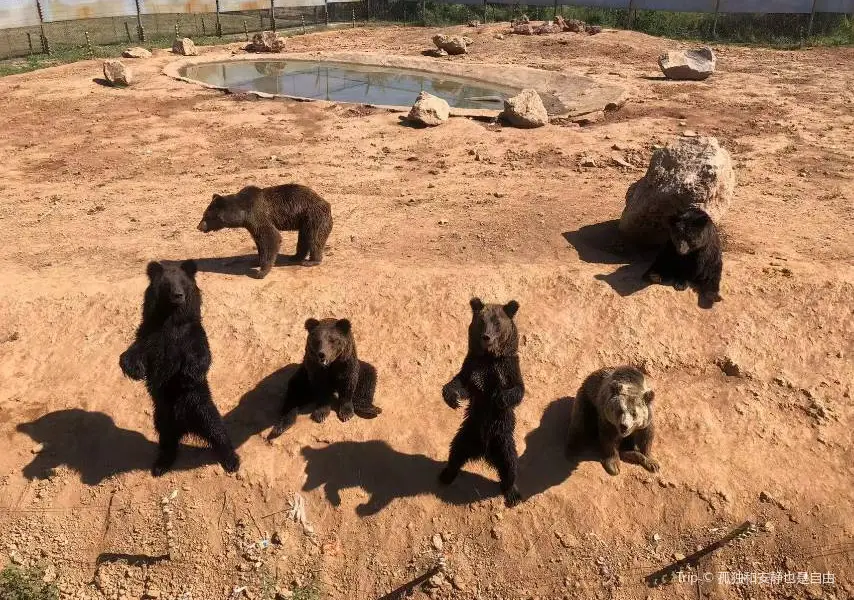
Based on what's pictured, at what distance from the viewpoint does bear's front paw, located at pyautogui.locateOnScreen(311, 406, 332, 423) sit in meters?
6.05

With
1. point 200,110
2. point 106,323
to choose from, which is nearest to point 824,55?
point 200,110

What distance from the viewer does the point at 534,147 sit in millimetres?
13078

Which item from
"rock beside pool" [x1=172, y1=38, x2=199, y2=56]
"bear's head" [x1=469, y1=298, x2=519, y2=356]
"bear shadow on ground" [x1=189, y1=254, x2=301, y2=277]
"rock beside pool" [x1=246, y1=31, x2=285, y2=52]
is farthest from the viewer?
"rock beside pool" [x1=246, y1=31, x2=285, y2=52]

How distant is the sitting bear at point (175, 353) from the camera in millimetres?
4922

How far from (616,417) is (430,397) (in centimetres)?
209

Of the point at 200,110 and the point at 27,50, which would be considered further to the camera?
the point at 27,50

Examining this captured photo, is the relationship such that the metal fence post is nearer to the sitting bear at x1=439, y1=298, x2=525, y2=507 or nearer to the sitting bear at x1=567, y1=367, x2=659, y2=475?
the sitting bear at x1=439, y1=298, x2=525, y2=507

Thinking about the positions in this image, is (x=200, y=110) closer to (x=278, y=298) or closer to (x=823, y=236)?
(x=278, y=298)

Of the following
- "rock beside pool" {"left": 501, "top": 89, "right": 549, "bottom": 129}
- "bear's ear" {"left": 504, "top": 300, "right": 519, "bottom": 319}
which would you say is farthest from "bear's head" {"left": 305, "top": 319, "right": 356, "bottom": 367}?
"rock beside pool" {"left": 501, "top": 89, "right": 549, "bottom": 129}

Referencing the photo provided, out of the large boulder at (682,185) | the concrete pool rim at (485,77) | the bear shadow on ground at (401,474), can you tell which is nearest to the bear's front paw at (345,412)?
the bear shadow on ground at (401,474)

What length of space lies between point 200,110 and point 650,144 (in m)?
12.1

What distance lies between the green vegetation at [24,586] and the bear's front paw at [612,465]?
514 cm

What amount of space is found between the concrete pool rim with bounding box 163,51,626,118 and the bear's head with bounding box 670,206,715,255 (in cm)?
901

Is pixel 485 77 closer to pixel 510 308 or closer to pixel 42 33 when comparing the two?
pixel 42 33
